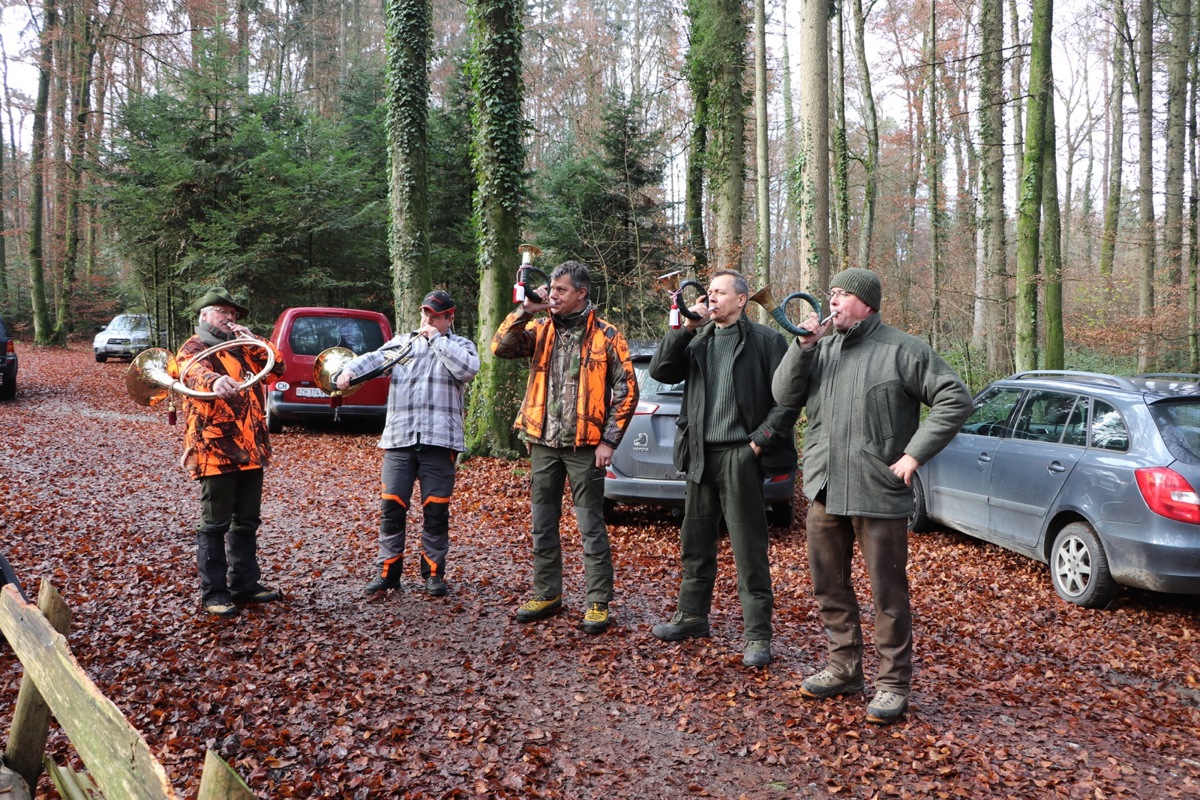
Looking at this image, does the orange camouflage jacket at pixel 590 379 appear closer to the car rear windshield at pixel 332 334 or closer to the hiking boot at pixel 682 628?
the hiking boot at pixel 682 628

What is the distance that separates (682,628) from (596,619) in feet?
1.70

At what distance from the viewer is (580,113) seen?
25.2m

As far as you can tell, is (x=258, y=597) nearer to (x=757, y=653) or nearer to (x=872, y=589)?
(x=757, y=653)

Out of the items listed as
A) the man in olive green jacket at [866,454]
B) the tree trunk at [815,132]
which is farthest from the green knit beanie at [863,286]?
the tree trunk at [815,132]

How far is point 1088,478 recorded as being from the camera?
18.6 ft

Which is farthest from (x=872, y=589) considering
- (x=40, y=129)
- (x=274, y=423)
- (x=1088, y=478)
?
(x=40, y=129)

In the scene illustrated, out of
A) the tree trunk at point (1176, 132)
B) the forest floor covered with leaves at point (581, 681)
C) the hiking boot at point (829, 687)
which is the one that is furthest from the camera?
the tree trunk at point (1176, 132)

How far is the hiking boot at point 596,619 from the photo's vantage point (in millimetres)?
4781

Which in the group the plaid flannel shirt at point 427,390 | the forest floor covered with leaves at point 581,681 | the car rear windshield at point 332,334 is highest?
the car rear windshield at point 332,334

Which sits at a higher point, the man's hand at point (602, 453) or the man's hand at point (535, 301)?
the man's hand at point (535, 301)

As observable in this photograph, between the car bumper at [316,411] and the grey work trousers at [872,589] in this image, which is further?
the car bumper at [316,411]

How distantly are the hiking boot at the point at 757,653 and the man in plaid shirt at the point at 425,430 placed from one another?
6.99 feet

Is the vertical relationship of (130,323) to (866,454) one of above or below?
above

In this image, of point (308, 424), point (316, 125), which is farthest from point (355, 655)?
point (316, 125)
